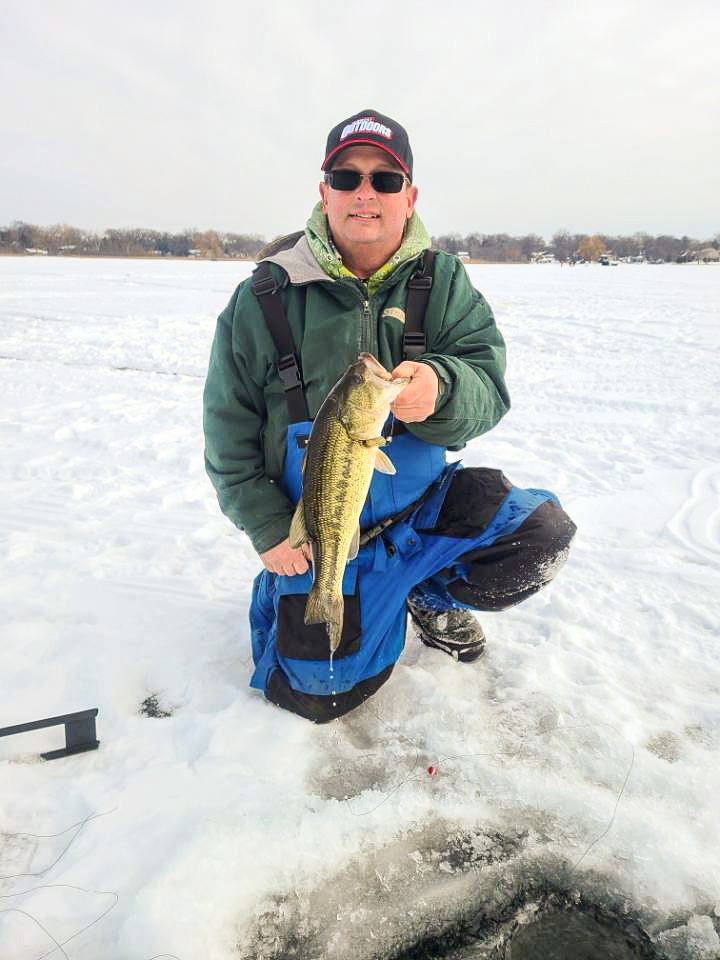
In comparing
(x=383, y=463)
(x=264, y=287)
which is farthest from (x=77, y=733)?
(x=264, y=287)

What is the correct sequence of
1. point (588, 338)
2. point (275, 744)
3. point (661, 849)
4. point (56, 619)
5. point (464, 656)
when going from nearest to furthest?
point (661, 849) < point (275, 744) < point (464, 656) < point (56, 619) < point (588, 338)

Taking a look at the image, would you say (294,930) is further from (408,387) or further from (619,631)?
(619,631)

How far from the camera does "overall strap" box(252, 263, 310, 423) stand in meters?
2.54

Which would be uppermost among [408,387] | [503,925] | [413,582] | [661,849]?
[408,387]

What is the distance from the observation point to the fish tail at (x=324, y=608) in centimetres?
230

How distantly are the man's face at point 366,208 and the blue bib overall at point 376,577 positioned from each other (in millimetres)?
826

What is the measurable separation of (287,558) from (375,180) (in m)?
1.63

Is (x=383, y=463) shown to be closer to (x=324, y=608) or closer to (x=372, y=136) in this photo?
(x=324, y=608)

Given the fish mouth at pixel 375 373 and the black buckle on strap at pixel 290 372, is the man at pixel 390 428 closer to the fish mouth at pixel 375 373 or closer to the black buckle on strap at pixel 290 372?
the black buckle on strap at pixel 290 372

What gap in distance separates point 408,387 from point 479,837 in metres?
1.52

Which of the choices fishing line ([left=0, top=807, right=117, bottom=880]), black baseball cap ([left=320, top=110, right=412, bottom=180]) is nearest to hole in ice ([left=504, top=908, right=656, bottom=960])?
fishing line ([left=0, top=807, right=117, bottom=880])

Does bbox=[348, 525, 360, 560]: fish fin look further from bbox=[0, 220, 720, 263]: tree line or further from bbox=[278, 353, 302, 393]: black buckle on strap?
bbox=[0, 220, 720, 263]: tree line

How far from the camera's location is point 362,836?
199cm

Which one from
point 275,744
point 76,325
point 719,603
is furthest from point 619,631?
point 76,325
